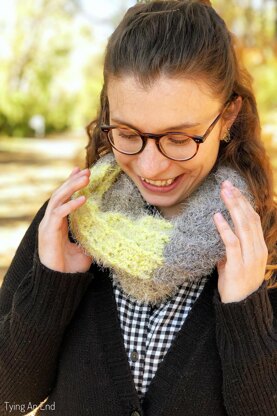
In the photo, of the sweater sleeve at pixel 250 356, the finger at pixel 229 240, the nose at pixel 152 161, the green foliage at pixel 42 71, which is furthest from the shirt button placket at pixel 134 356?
the green foliage at pixel 42 71

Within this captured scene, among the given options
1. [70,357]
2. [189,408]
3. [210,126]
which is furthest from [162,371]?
[210,126]

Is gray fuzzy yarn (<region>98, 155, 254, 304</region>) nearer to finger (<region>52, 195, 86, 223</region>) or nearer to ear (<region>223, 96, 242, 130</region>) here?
ear (<region>223, 96, 242, 130</region>)

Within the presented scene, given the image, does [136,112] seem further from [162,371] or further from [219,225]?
[162,371]

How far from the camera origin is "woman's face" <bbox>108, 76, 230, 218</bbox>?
1.69 m

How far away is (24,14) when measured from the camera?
2205 centimetres

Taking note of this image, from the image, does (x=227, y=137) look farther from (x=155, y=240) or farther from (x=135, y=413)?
(x=135, y=413)

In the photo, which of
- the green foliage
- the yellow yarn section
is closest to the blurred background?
the green foliage

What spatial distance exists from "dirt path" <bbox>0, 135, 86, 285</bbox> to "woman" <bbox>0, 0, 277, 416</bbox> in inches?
19.7

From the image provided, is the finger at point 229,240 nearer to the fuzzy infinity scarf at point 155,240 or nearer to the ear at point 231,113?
the fuzzy infinity scarf at point 155,240

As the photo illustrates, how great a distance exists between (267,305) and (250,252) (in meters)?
0.15

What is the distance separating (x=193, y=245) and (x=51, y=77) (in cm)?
2236

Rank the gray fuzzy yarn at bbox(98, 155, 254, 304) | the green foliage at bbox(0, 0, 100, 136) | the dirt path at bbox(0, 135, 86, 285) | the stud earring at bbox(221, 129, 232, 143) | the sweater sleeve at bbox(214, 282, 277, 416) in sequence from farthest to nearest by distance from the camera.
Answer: the green foliage at bbox(0, 0, 100, 136), the dirt path at bbox(0, 135, 86, 285), the stud earring at bbox(221, 129, 232, 143), the gray fuzzy yarn at bbox(98, 155, 254, 304), the sweater sleeve at bbox(214, 282, 277, 416)

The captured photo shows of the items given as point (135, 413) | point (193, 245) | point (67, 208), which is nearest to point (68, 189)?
point (67, 208)

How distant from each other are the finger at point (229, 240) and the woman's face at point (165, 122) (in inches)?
7.5
